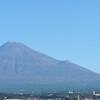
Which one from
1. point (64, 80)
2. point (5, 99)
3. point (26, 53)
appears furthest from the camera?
point (26, 53)

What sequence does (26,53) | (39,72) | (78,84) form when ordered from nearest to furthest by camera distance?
(78,84)
(39,72)
(26,53)

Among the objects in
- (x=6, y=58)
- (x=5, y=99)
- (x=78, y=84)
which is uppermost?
(x=6, y=58)

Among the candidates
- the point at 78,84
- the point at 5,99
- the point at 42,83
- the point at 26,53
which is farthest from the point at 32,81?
the point at 5,99

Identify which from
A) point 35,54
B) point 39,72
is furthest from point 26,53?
point 39,72

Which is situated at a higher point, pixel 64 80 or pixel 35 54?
pixel 35 54

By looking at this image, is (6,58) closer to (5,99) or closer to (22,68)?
(22,68)

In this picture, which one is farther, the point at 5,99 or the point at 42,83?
the point at 42,83

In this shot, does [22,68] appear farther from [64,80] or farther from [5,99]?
[5,99]
